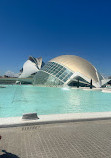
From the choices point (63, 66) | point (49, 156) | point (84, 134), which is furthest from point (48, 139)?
point (63, 66)

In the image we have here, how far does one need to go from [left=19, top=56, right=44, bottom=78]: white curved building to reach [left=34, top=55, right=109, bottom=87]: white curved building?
29.4m

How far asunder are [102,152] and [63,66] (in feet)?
129

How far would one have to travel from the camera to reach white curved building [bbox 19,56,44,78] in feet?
245

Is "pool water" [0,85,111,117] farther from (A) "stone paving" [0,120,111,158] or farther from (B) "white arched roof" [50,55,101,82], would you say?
(B) "white arched roof" [50,55,101,82]

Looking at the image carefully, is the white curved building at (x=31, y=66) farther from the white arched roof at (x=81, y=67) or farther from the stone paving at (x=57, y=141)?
the stone paving at (x=57, y=141)

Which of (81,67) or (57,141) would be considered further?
(81,67)

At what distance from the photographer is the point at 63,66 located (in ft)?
140

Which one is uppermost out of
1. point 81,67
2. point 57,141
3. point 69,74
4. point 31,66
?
point 31,66

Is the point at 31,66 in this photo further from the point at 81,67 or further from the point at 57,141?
the point at 57,141

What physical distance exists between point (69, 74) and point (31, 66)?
132 feet

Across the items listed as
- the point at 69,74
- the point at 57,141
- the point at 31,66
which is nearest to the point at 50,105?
the point at 57,141

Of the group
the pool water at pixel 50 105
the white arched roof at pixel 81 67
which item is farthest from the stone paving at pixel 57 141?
the white arched roof at pixel 81 67

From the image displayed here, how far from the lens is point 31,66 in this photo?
7638 cm

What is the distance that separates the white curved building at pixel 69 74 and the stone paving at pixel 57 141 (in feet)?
106
